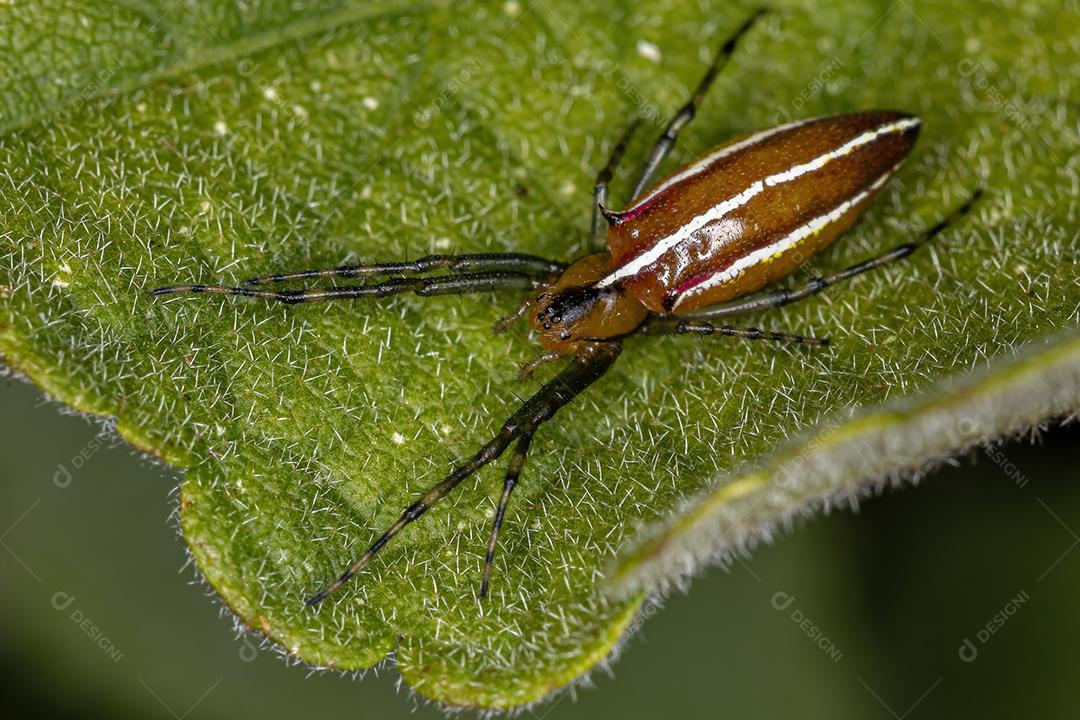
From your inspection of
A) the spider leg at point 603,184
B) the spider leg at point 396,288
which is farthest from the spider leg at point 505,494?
the spider leg at point 603,184

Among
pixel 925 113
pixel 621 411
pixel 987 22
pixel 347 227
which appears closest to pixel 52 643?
pixel 347 227

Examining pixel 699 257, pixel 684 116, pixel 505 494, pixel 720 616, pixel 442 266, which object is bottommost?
pixel 720 616

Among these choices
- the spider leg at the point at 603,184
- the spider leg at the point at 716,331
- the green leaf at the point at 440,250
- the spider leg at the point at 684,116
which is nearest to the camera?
the green leaf at the point at 440,250

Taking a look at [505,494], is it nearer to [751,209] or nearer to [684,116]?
[751,209]

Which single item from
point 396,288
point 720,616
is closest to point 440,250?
point 396,288

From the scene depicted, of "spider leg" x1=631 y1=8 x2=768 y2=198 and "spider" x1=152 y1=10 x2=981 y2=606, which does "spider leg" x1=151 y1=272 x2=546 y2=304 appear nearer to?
"spider" x1=152 y1=10 x2=981 y2=606

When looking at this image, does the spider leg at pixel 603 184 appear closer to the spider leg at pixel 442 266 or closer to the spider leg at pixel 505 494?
the spider leg at pixel 442 266

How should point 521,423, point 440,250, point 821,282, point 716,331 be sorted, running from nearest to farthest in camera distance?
point 521,423, point 716,331, point 821,282, point 440,250
